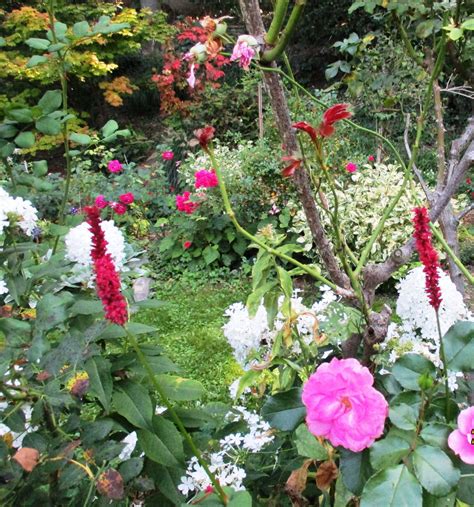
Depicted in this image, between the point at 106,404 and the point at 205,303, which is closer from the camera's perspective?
the point at 106,404

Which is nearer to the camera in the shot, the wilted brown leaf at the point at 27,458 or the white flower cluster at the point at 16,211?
the wilted brown leaf at the point at 27,458

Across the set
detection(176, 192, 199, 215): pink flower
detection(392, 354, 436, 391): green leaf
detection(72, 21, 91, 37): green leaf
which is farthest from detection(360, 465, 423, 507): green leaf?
detection(176, 192, 199, 215): pink flower

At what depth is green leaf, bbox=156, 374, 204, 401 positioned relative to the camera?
1.18 metres

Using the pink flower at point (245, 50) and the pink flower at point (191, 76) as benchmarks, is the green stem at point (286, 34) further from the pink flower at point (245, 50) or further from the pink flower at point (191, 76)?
the pink flower at point (191, 76)

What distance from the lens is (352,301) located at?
3.49 feet

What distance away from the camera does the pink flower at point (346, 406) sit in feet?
2.42

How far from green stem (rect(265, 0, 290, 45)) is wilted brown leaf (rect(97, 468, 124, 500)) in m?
0.75

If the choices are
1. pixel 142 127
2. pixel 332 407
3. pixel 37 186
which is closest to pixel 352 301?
pixel 332 407

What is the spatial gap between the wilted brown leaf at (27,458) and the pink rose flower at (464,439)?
0.57 metres

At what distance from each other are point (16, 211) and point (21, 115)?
19 centimetres

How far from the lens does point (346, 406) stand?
2.47ft

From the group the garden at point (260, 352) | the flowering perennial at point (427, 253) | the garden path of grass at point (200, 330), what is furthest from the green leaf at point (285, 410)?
the garden path of grass at point (200, 330)

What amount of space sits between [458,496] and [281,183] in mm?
3865

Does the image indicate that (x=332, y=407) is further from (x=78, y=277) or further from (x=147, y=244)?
(x=147, y=244)
